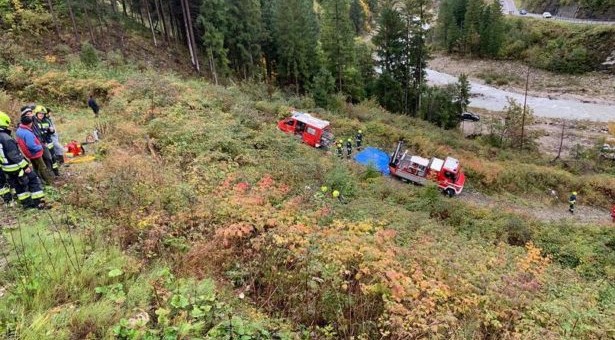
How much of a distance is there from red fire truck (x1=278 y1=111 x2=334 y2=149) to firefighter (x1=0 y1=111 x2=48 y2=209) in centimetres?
1599

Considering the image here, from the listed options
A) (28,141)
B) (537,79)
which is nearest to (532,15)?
(537,79)

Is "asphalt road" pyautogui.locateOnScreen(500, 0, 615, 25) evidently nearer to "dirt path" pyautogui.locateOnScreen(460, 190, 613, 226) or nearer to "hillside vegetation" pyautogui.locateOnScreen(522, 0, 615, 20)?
"hillside vegetation" pyautogui.locateOnScreen(522, 0, 615, 20)

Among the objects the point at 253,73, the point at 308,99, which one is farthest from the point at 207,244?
the point at 253,73

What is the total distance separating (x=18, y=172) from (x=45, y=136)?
8.62 feet

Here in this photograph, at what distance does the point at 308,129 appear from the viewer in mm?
23156

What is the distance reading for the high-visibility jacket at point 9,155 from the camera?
7422mm

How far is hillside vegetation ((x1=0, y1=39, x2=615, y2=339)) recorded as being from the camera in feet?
15.1

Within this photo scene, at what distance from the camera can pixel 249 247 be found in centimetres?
711

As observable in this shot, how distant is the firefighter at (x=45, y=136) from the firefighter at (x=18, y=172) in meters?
1.69

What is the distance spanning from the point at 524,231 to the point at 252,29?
2879cm

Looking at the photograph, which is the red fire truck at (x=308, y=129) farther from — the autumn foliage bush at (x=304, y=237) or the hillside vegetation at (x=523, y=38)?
the hillside vegetation at (x=523, y=38)

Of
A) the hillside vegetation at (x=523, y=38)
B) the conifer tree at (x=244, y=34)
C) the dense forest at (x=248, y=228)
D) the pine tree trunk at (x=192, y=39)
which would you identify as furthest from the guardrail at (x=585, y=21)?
the pine tree trunk at (x=192, y=39)

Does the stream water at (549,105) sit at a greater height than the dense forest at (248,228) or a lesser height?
lesser

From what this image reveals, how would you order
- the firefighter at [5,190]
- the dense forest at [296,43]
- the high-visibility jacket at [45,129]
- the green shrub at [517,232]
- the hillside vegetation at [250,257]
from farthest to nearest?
the dense forest at [296,43]
the green shrub at [517,232]
the high-visibility jacket at [45,129]
the firefighter at [5,190]
the hillside vegetation at [250,257]
